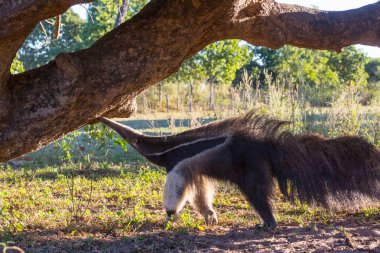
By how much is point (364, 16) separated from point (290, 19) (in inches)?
34.4

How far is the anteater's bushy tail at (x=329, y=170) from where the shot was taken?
5496 mm

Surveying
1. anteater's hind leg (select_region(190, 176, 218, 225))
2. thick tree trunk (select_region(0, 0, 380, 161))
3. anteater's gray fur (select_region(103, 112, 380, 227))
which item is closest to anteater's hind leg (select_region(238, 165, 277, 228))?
anteater's gray fur (select_region(103, 112, 380, 227))

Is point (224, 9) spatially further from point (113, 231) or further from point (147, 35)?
point (113, 231)

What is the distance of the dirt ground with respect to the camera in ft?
14.9

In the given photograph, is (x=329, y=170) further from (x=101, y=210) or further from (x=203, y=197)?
(x=101, y=210)

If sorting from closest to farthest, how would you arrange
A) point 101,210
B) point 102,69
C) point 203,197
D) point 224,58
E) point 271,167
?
point 102,69, point 271,167, point 203,197, point 101,210, point 224,58

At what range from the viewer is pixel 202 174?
621cm

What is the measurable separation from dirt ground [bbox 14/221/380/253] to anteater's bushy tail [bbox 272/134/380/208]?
330 millimetres

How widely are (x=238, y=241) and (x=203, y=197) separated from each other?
4.62ft

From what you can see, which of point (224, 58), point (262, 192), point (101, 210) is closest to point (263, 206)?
point (262, 192)

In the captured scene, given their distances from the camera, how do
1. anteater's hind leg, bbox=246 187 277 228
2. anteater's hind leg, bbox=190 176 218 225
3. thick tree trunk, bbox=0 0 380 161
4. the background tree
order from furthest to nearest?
1. the background tree
2. anteater's hind leg, bbox=190 176 218 225
3. anteater's hind leg, bbox=246 187 277 228
4. thick tree trunk, bbox=0 0 380 161

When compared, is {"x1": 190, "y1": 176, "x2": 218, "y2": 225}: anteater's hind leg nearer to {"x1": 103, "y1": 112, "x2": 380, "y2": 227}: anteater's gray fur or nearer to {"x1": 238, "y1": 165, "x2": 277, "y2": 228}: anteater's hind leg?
{"x1": 103, "y1": 112, "x2": 380, "y2": 227}: anteater's gray fur

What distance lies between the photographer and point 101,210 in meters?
6.53

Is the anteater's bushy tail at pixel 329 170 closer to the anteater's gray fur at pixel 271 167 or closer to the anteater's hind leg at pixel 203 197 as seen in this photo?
the anteater's gray fur at pixel 271 167
